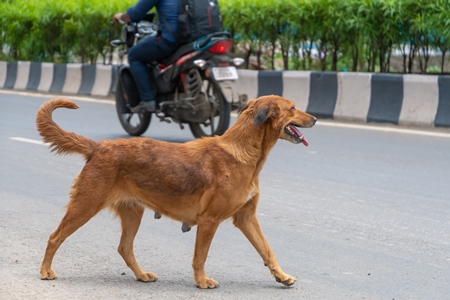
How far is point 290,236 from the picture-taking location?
271 inches

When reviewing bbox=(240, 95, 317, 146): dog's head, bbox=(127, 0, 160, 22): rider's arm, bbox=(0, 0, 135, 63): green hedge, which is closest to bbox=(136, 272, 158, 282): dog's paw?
bbox=(240, 95, 317, 146): dog's head

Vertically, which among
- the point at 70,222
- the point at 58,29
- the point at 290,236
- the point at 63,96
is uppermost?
the point at 58,29

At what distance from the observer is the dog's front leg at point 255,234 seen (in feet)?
18.2

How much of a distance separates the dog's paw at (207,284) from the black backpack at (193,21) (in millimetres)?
6359

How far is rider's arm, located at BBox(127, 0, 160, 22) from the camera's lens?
11704mm

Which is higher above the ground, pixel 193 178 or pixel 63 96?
pixel 193 178

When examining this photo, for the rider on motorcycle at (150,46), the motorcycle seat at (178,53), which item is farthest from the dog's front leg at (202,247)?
the rider on motorcycle at (150,46)

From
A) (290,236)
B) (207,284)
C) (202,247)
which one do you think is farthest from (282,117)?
(290,236)

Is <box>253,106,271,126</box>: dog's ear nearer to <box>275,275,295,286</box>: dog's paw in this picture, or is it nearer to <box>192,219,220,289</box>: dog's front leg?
<box>192,219,220,289</box>: dog's front leg

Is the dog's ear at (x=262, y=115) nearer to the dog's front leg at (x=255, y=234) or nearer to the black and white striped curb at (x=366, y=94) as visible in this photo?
the dog's front leg at (x=255, y=234)

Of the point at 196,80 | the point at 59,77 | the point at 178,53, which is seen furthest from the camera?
the point at 59,77

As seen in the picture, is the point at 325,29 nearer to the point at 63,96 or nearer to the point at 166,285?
the point at 63,96

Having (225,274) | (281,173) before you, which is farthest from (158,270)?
(281,173)

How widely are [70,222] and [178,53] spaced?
6.34m
